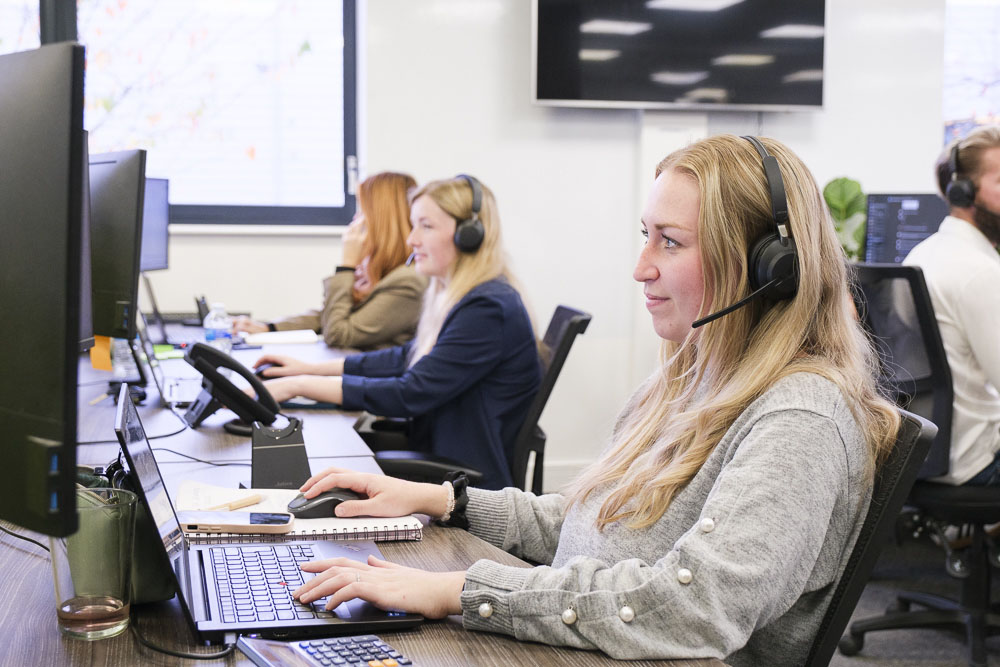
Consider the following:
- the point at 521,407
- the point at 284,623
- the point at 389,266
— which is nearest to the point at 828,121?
the point at 389,266

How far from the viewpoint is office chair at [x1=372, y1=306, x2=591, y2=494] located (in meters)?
2.05

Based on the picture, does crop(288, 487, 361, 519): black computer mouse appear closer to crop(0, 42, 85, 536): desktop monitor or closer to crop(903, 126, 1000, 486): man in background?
crop(0, 42, 85, 536): desktop monitor

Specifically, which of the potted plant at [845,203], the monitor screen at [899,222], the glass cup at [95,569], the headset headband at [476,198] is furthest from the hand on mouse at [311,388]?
the potted plant at [845,203]

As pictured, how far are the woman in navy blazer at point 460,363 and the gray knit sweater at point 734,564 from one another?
133cm

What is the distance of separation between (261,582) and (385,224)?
234 cm

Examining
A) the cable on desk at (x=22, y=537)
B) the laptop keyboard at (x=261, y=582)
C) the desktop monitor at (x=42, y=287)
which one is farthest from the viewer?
the cable on desk at (x=22, y=537)

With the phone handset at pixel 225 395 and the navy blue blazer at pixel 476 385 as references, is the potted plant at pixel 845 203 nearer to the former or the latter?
the navy blue blazer at pixel 476 385

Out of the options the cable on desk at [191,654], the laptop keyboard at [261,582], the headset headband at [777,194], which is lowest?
the cable on desk at [191,654]

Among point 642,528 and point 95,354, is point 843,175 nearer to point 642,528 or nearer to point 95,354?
point 95,354

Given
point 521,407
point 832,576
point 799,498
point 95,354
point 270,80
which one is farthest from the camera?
point 270,80

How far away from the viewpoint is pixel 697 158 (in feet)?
3.57

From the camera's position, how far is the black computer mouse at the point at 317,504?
4.16 ft

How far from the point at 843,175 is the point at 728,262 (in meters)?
3.57

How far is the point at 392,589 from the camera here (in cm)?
97
